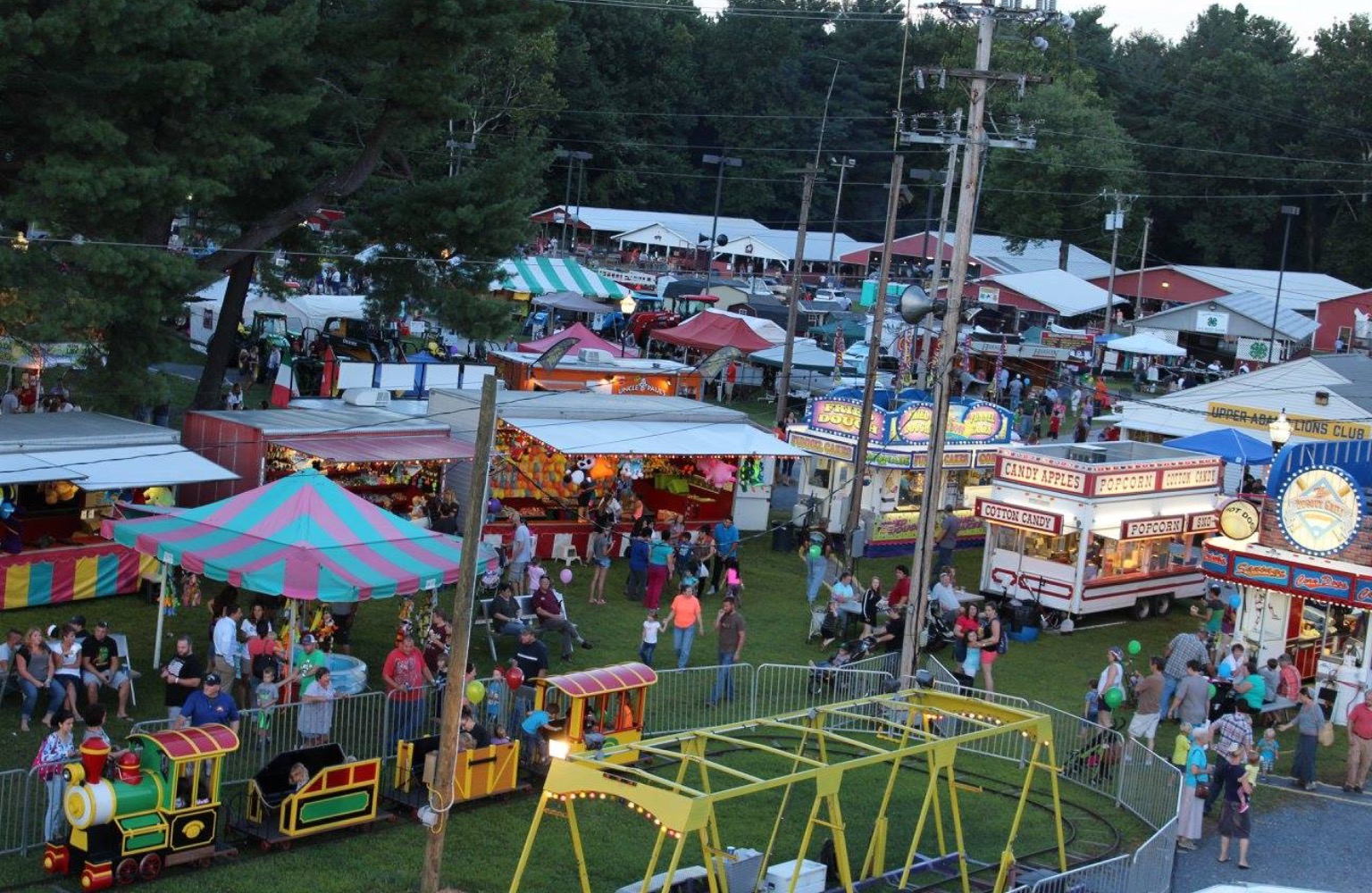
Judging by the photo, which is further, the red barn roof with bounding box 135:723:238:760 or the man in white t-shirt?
the man in white t-shirt

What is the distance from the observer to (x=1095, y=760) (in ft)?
59.0

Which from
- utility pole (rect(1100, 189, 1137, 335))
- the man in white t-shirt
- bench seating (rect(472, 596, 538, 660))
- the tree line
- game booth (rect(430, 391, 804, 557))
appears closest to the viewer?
bench seating (rect(472, 596, 538, 660))

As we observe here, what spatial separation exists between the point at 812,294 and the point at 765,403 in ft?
81.2

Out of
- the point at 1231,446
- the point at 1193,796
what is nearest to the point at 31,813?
the point at 1193,796

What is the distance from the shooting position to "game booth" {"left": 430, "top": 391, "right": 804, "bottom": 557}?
Result: 87.2 ft

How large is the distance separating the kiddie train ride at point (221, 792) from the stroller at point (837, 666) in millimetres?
4352

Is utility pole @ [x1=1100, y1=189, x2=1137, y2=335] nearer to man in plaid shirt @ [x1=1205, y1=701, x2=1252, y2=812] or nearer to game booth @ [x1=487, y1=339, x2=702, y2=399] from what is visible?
game booth @ [x1=487, y1=339, x2=702, y2=399]

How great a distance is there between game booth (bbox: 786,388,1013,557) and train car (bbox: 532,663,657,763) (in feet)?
42.2

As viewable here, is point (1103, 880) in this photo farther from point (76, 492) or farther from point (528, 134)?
point (528, 134)

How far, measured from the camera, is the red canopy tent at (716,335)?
148 feet

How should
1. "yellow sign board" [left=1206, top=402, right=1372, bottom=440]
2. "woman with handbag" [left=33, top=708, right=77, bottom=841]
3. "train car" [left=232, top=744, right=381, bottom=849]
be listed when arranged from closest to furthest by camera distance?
"woman with handbag" [left=33, top=708, right=77, bottom=841] → "train car" [left=232, top=744, right=381, bottom=849] → "yellow sign board" [left=1206, top=402, right=1372, bottom=440]

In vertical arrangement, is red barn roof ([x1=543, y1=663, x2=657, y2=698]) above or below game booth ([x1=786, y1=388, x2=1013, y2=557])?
below

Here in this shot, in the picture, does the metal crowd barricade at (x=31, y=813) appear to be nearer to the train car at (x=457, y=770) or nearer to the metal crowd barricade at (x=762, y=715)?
the metal crowd barricade at (x=762, y=715)

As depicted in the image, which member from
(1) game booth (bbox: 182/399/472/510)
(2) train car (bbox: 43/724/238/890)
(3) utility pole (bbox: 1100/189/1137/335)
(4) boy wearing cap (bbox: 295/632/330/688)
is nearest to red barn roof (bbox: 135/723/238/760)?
(2) train car (bbox: 43/724/238/890)
